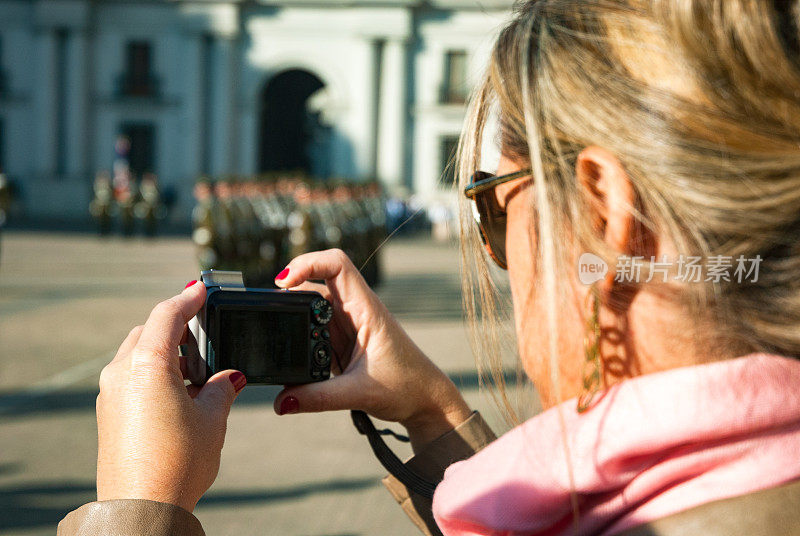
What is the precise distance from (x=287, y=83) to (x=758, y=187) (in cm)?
4278

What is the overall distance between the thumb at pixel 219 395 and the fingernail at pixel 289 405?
0.20m

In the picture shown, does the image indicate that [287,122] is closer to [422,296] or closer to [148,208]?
[148,208]

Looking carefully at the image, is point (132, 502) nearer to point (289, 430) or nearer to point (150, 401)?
point (150, 401)

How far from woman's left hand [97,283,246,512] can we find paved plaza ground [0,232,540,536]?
1.77 feet

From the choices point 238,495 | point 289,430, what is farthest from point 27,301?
point 238,495

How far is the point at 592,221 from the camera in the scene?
3.27ft

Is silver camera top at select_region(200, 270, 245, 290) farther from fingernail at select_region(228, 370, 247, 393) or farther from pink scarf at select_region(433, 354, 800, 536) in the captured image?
pink scarf at select_region(433, 354, 800, 536)

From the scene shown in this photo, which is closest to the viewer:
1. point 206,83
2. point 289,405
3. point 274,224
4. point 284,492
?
point 289,405

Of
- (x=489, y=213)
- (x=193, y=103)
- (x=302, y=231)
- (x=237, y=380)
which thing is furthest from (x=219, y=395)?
(x=193, y=103)

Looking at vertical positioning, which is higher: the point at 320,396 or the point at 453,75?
the point at 320,396

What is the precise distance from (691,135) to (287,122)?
44196 millimetres

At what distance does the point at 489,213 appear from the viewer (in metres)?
1.22

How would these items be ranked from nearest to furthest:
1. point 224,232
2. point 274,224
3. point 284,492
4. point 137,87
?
1. point 284,492
2. point 224,232
3. point 274,224
4. point 137,87

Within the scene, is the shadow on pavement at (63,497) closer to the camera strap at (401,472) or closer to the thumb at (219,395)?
the camera strap at (401,472)
